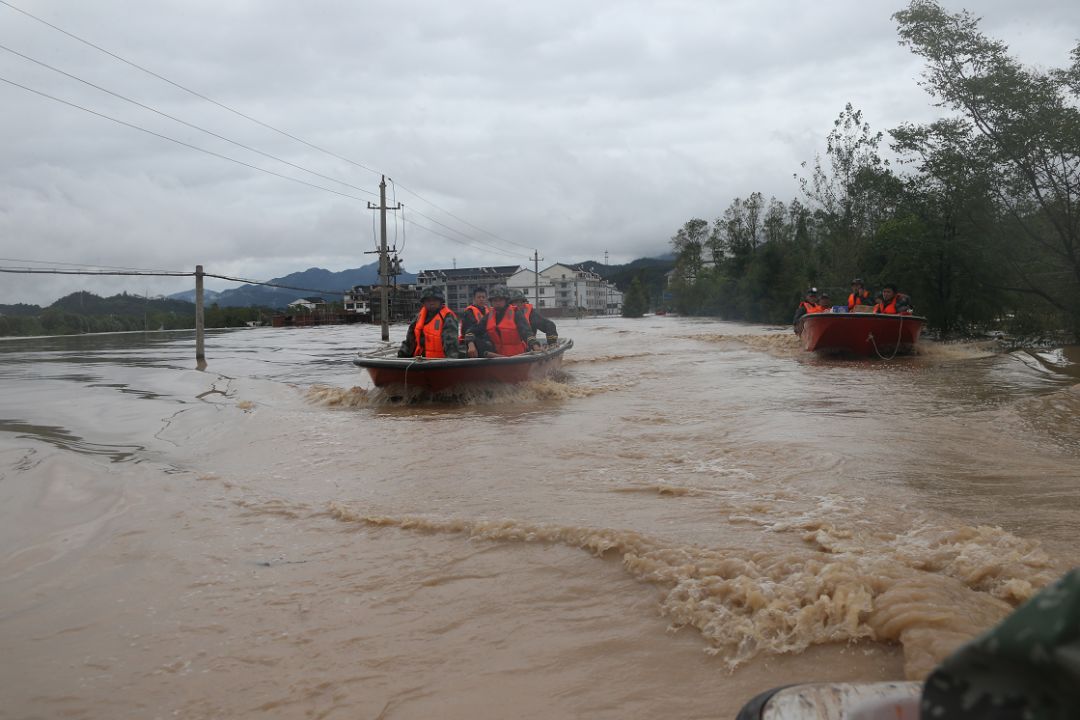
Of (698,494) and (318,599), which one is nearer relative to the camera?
(318,599)

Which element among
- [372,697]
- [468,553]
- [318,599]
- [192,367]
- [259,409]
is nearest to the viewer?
[372,697]

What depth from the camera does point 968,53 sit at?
62.0ft

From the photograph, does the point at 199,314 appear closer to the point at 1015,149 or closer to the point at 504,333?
the point at 504,333

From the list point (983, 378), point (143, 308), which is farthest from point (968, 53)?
point (143, 308)

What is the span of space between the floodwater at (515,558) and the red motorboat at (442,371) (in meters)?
1.94

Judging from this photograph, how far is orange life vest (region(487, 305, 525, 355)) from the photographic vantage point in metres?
12.1

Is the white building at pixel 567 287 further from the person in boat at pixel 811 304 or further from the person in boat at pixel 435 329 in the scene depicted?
the person in boat at pixel 435 329

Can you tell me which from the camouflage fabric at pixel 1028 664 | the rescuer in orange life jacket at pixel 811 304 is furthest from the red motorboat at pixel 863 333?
the camouflage fabric at pixel 1028 664

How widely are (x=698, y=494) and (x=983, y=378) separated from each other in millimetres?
9453

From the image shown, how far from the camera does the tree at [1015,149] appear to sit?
17.4 meters

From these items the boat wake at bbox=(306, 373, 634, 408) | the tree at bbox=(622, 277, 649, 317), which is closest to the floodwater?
the boat wake at bbox=(306, 373, 634, 408)

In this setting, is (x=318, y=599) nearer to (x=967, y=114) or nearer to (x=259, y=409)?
(x=259, y=409)

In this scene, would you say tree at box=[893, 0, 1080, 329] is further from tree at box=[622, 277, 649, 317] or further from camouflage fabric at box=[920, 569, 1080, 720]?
tree at box=[622, 277, 649, 317]

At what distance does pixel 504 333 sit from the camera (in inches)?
478
